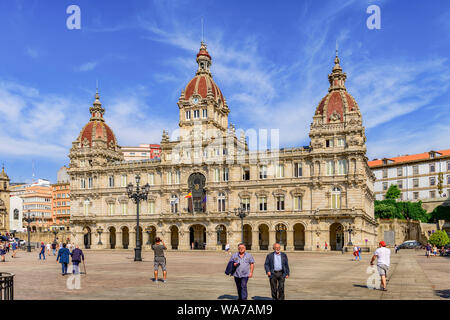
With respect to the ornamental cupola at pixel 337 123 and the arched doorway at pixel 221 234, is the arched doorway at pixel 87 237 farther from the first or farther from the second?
the ornamental cupola at pixel 337 123

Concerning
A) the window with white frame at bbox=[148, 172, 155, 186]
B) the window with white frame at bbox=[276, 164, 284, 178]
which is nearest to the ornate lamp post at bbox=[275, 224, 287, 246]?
the window with white frame at bbox=[276, 164, 284, 178]

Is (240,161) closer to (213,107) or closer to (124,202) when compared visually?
(213,107)

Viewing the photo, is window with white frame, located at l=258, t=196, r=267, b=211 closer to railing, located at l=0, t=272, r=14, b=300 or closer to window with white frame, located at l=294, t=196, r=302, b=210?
window with white frame, located at l=294, t=196, r=302, b=210

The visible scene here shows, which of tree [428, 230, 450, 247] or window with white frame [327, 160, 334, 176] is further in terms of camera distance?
window with white frame [327, 160, 334, 176]

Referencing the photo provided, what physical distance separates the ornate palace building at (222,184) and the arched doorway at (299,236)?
0.15m

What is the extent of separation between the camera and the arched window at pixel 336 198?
64.1 meters

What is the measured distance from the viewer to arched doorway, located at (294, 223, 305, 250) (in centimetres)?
6775

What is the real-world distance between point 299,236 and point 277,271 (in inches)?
2184

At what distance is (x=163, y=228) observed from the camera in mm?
74938

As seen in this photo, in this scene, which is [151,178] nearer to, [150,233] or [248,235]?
[150,233]

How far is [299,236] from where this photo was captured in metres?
68.3

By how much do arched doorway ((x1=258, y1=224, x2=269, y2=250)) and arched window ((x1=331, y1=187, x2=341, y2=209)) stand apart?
36.0ft
